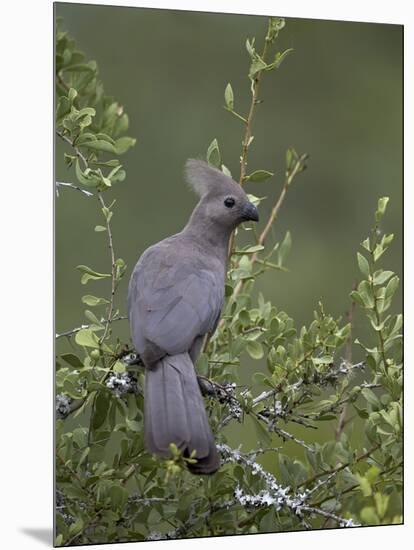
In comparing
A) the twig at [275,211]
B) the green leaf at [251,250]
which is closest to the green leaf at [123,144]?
the green leaf at [251,250]

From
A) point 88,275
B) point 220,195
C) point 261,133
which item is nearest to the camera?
point 88,275

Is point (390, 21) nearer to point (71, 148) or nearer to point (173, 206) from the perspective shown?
point (173, 206)

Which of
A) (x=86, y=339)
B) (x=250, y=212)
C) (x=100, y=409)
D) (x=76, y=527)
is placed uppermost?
(x=250, y=212)

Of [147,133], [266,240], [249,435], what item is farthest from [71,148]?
[249,435]

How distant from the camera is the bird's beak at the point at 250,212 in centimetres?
547

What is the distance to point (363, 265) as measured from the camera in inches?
216

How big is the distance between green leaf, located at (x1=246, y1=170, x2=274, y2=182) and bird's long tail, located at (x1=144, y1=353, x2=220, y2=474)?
924mm

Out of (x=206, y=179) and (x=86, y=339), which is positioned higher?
(x=206, y=179)

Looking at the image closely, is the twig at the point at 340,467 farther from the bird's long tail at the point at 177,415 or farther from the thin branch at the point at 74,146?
the thin branch at the point at 74,146

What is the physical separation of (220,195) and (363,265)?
0.73 metres

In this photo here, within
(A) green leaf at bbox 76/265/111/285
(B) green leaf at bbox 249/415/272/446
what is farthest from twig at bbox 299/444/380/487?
(A) green leaf at bbox 76/265/111/285

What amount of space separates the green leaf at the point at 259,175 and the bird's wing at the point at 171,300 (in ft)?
1.49

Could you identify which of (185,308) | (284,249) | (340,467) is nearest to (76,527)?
(185,308)

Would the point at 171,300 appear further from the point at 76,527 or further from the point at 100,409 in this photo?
the point at 76,527
